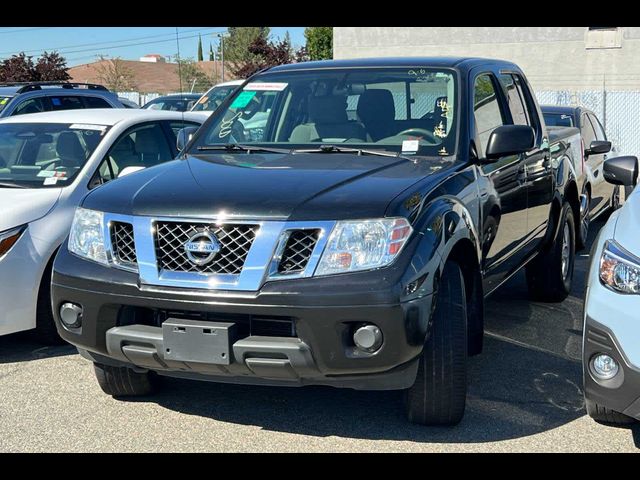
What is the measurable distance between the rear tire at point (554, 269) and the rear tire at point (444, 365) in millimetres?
2789

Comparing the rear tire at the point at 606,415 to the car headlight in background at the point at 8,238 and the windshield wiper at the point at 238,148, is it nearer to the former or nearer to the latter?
the windshield wiper at the point at 238,148

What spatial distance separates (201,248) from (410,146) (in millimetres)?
1563

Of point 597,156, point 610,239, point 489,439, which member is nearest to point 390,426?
point 489,439

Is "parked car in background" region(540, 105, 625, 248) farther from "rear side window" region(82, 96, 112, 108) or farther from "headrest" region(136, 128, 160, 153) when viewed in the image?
"rear side window" region(82, 96, 112, 108)

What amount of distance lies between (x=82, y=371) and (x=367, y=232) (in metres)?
2.42

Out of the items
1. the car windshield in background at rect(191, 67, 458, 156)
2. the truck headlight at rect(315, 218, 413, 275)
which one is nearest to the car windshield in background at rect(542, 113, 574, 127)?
the car windshield in background at rect(191, 67, 458, 156)

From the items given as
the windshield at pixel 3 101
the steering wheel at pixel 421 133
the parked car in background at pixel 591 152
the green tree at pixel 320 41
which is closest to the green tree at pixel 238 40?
the green tree at pixel 320 41

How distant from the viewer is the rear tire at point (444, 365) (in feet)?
13.2

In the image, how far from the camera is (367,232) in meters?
3.74

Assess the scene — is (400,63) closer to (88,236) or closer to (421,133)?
(421,133)

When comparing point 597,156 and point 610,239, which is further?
point 597,156

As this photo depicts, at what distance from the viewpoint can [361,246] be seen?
147 inches
